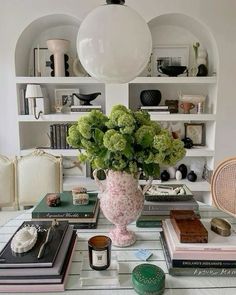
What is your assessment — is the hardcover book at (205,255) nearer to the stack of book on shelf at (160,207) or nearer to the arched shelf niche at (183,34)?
the stack of book on shelf at (160,207)

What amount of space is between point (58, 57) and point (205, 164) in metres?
1.83

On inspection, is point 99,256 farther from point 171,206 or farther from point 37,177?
point 37,177

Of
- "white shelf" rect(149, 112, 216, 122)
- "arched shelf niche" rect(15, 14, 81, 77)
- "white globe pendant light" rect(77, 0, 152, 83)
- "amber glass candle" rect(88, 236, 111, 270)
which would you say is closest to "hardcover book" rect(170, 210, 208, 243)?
"amber glass candle" rect(88, 236, 111, 270)

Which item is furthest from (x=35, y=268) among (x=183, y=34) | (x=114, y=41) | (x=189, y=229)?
(x=183, y=34)

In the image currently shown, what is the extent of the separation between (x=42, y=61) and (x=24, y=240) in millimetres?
2255

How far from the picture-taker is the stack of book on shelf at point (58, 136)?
293 cm

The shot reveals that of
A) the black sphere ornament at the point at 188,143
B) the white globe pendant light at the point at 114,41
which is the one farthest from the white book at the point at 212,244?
the black sphere ornament at the point at 188,143

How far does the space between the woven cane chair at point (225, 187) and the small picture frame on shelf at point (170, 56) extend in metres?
1.30

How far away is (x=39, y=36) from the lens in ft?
9.52

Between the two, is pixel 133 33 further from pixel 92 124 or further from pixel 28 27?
pixel 28 27

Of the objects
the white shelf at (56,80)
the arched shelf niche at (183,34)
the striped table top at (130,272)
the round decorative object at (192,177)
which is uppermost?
the arched shelf niche at (183,34)

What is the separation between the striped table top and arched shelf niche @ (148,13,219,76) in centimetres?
187

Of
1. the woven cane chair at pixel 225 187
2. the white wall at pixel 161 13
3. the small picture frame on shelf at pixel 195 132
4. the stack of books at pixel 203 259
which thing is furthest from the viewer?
the small picture frame on shelf at pixel 195 132

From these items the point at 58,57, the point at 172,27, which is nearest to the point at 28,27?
the point at 58,57
